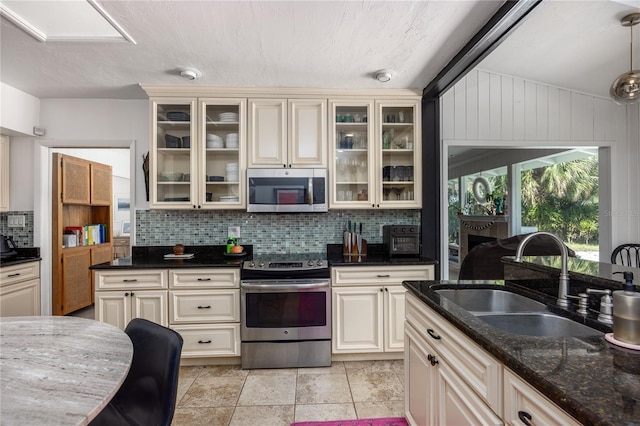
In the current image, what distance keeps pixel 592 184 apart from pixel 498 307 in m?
4.02

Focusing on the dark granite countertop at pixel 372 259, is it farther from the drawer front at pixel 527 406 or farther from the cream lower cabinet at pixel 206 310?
the drawer front at pixel 527 406

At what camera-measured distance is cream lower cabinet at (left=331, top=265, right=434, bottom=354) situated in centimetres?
262

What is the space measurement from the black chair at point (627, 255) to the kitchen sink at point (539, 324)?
122 inches

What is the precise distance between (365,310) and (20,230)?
3.67 metres

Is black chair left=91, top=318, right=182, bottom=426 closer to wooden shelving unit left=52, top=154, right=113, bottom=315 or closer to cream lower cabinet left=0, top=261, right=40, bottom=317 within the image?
cream lower cabinet left=0, top=261, right=40, bottom=317

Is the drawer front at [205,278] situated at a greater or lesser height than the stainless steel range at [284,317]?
greater

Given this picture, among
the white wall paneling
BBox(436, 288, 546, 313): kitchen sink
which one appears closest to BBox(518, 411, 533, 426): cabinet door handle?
BBox(436, 288, 546, 313): kitchen sink

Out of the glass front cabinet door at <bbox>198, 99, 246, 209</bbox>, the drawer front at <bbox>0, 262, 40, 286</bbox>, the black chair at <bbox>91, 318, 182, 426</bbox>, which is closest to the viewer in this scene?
the black chair at <bbox>91, 318, 182, 426</bbox>

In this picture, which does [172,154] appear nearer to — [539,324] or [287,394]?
[287,394]

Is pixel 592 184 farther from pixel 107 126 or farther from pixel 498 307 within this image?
pixel 107 126

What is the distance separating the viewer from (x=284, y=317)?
101 inches

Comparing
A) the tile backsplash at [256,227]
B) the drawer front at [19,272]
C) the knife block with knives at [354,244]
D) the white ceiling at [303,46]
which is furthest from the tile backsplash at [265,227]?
the white ceiling at [303,46]

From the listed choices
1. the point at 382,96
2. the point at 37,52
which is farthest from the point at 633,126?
the point at 37,52

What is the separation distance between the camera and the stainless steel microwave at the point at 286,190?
9.28 feet
